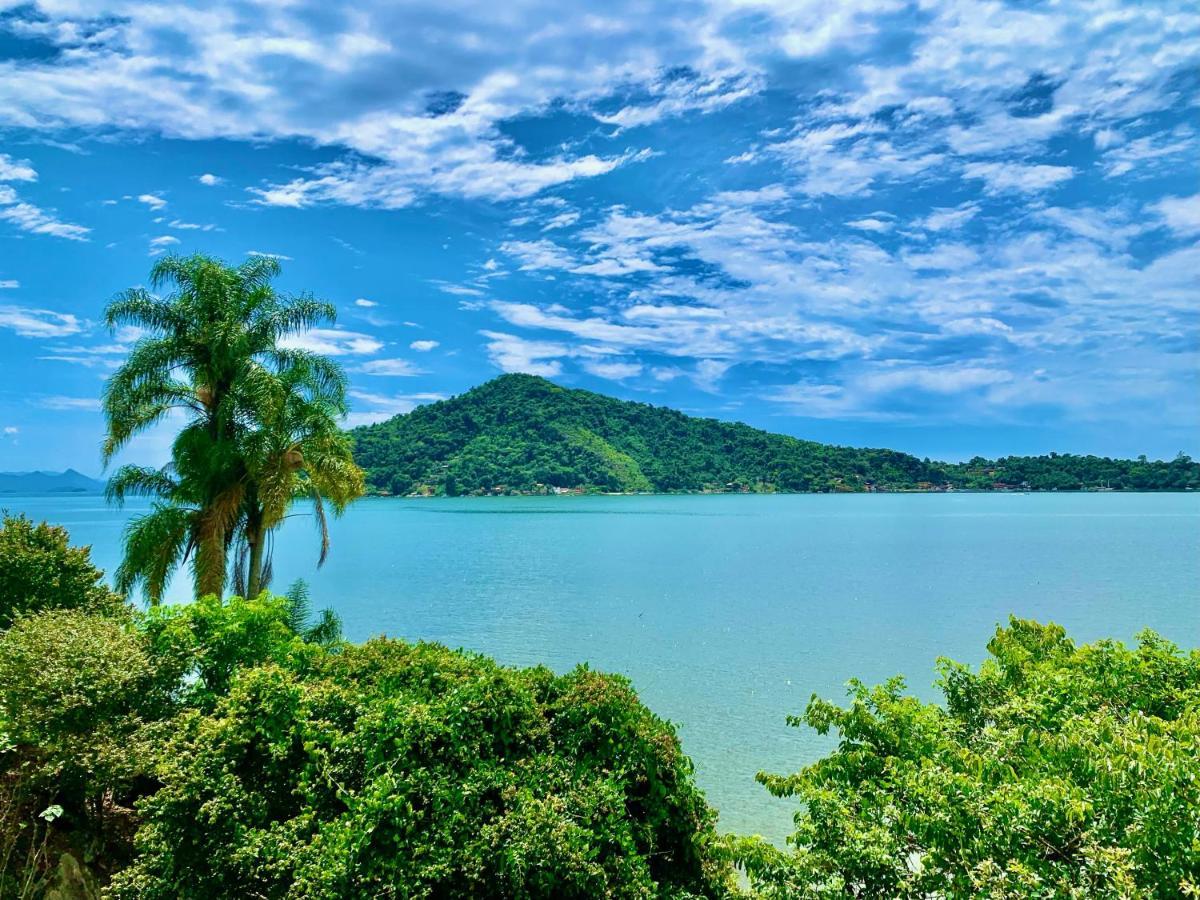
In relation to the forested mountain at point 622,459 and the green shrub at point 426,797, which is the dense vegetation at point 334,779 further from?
the forested mountain at point 622,459

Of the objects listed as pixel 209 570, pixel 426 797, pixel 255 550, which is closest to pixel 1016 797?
pixel 426 797

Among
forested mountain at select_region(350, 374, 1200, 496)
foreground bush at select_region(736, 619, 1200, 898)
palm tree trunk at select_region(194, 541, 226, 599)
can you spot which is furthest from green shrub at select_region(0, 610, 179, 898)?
forested mountain at select_region(350, 374, 1200, 496)

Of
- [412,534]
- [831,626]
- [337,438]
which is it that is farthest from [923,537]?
[337,438]

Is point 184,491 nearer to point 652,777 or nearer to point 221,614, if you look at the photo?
point 221,614

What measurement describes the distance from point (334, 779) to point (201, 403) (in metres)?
11.6

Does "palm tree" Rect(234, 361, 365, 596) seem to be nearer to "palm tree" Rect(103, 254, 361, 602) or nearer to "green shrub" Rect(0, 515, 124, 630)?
"palm tree" Rect(103, 254, 361, 602)

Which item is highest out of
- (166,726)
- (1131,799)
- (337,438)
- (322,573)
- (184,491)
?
(337,438)

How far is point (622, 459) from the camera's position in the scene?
168250 mm

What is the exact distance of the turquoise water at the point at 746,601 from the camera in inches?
765

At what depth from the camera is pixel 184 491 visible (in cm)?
1477

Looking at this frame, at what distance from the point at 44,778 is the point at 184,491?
27.4ft

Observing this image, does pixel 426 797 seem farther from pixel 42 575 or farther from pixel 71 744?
pixel 42 575

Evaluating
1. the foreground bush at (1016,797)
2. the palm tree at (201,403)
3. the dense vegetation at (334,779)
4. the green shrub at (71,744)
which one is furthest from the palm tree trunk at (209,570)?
the foreground bush at (1016,797)

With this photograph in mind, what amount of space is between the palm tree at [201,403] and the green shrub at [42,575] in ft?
6.90
